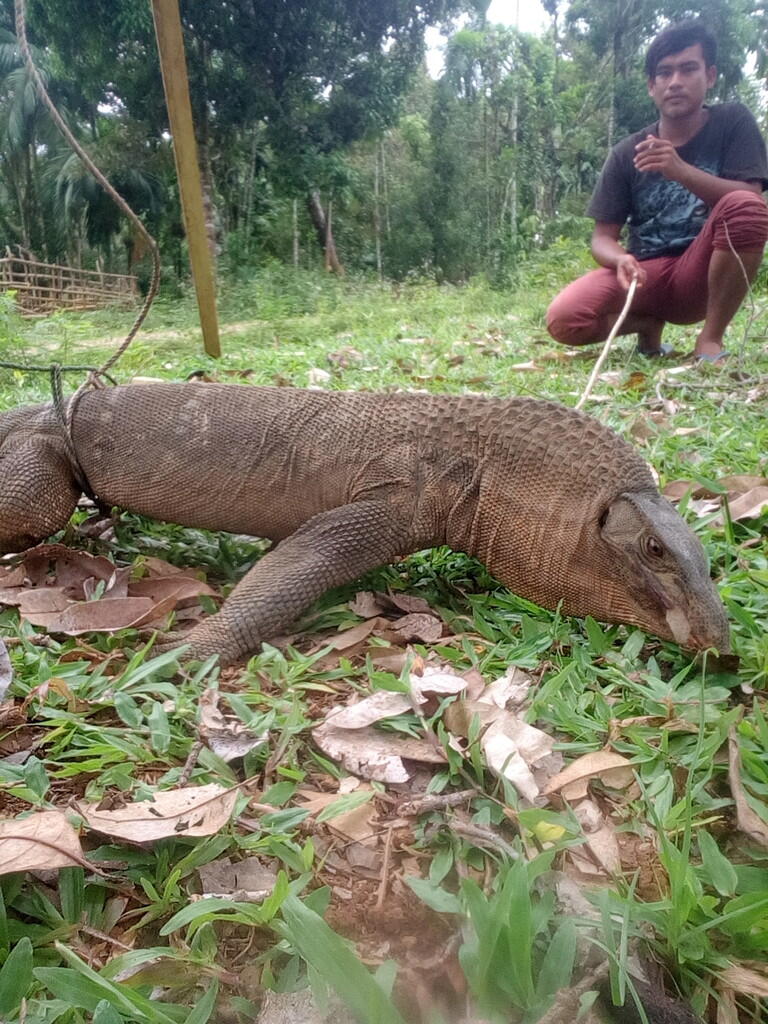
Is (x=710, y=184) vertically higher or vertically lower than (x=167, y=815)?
higher

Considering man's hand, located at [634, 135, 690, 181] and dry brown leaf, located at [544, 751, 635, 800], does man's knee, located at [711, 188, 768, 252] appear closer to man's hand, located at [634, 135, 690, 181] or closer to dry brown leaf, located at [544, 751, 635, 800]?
man's hand, located at [634, 135, 690, 181]

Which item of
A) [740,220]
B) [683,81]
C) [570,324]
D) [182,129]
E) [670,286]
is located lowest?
[570,324]

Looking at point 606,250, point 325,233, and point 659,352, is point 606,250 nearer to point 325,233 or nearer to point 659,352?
point 659,352

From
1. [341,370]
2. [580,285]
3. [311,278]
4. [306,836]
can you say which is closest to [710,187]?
[580,285]

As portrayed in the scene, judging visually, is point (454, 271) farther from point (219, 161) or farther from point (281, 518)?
point (281, 518)

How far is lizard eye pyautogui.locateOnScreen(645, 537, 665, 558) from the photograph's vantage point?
200 cm

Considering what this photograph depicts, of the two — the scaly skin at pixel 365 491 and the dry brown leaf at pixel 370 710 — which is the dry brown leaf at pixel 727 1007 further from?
the scaly skin at pixel 365 491

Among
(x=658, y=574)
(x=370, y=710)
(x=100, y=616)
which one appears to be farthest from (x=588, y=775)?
(x=100, y=616)

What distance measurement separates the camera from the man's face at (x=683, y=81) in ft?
18.0

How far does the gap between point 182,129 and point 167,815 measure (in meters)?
4.59

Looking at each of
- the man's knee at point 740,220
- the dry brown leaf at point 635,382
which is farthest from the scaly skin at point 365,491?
the man's knee at point 740,220

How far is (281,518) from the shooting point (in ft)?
9.13

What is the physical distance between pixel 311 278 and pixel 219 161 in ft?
7.99

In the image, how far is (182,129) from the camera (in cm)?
461
